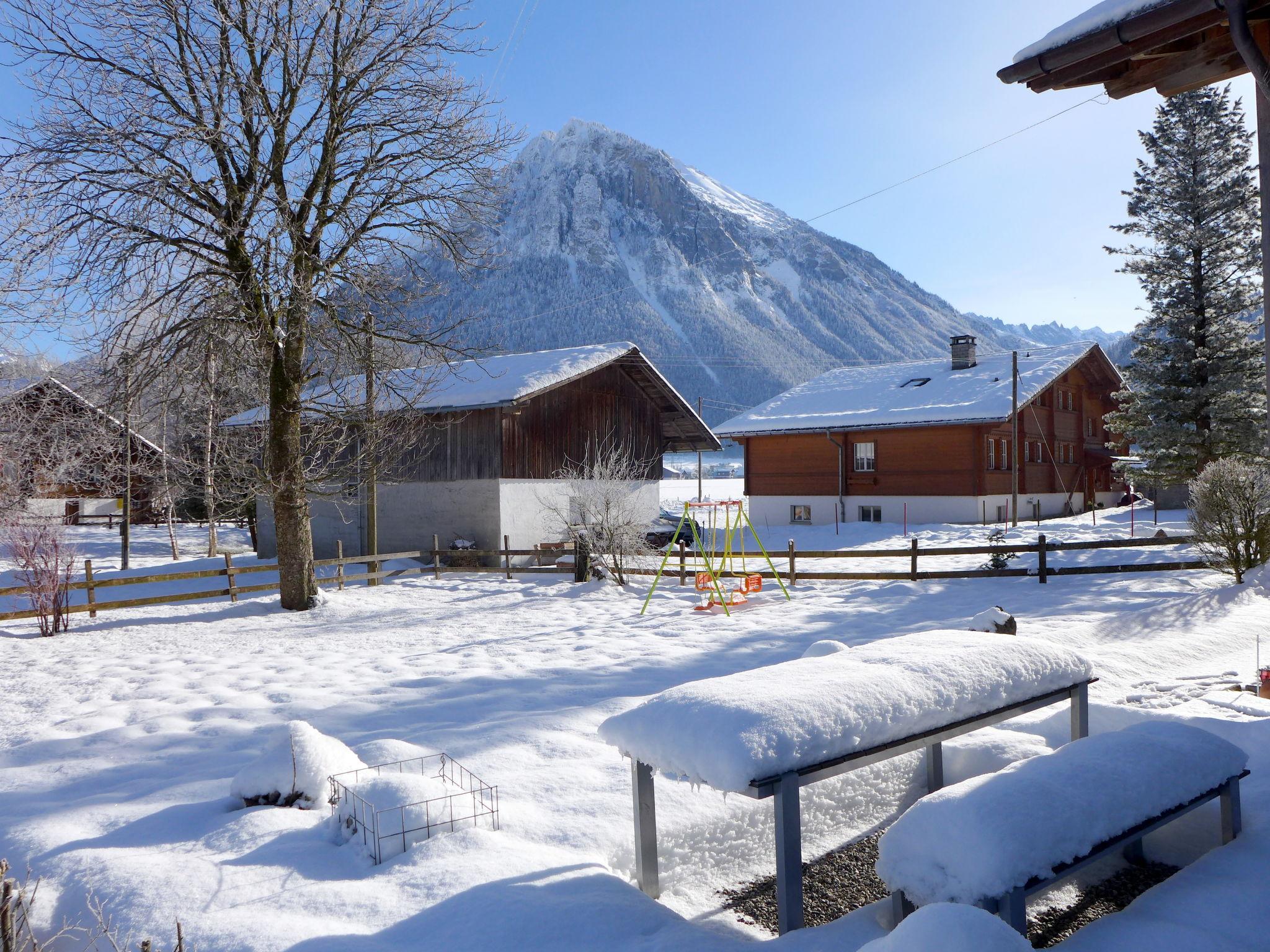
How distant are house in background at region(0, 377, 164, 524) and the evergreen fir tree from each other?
26130mm

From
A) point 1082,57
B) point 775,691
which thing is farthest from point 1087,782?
point 1082,57

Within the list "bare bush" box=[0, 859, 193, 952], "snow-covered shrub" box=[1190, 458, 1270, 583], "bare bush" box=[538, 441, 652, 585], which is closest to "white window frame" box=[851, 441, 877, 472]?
"bare bush" box=[538, 441, 652, 585]

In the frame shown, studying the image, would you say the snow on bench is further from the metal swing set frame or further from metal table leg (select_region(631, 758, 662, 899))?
the metal swing set frame

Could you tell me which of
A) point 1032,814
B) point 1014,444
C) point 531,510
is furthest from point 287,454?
point 1014,444

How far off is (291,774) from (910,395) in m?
28.6

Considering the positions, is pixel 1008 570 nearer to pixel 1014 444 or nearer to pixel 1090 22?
pixel 1090 22

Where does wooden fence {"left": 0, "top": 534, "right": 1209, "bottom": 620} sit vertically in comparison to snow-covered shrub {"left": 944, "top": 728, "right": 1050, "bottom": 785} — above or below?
above

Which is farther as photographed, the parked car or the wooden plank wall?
the parked car

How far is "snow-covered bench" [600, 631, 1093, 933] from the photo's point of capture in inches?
142

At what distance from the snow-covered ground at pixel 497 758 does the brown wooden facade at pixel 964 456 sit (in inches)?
579

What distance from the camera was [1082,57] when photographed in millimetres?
5098

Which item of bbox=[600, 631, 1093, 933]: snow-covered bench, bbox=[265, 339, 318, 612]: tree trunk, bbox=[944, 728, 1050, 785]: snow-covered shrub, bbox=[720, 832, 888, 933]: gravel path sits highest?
bbox=[265, 339, 318, 612]: tree trunk

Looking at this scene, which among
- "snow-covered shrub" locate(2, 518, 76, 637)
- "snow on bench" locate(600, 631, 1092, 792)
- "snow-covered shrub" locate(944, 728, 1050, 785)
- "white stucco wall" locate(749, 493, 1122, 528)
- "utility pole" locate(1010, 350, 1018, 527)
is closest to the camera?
"snow on bench" locate(600, 631, 1092, 792)

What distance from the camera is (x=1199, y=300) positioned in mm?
22266
